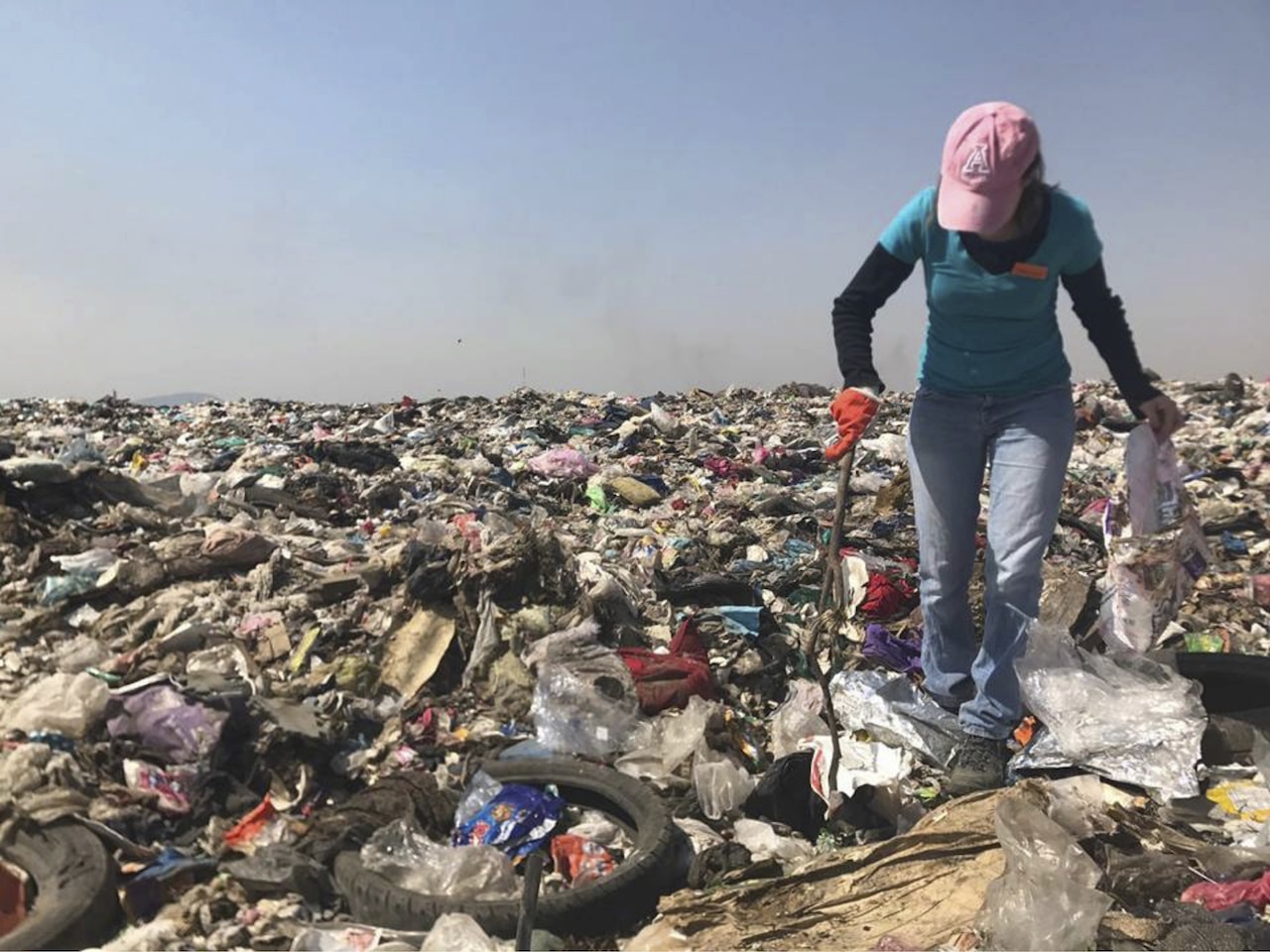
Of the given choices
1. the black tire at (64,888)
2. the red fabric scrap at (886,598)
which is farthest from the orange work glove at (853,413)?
the black tire at (64,888)

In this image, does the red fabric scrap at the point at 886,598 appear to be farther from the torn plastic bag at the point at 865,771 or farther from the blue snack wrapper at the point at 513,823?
the blue snack wrapper at the point at 513,823

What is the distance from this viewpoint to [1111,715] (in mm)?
2902

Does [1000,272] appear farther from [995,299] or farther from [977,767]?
[977,767]

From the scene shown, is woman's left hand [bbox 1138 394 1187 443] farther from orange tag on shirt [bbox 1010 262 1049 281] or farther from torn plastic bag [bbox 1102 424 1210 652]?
orange tag on shirt [bbox 1010 262 1049 281]

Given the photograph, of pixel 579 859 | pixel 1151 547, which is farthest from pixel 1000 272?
pixel 579 859

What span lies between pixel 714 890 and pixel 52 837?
1.90 metres

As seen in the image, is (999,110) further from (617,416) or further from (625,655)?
(617,416)

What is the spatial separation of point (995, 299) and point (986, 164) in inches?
15.9

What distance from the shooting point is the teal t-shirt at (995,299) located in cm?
257

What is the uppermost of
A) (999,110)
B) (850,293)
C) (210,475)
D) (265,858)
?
(999,110)

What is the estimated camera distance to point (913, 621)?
13.9 feet

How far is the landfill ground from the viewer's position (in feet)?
7.42

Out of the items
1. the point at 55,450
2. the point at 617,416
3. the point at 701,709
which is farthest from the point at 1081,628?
the point at 55,450

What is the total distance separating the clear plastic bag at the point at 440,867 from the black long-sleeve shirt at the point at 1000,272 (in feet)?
5.93
